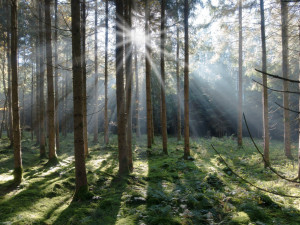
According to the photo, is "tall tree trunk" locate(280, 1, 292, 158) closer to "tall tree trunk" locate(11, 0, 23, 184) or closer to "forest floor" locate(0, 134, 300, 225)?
"forest floor" locate(0, 134, 300, 225)

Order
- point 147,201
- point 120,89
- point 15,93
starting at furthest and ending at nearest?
point 120,89
point 15,93
point 147,201

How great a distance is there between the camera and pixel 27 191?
207 inches

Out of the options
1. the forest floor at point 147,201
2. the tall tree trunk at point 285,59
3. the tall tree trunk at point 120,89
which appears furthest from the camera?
the tall tree trunk at point 285,59

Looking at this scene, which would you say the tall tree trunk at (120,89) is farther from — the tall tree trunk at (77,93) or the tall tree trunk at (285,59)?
the tall tree trunk at (285,59)

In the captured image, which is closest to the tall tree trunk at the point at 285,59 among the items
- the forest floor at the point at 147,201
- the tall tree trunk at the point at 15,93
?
the forest floor at the point at 147,201

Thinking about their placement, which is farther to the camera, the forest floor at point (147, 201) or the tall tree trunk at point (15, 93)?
the tall tree trunk at point (15, 93)

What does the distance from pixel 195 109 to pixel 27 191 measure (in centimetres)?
2765

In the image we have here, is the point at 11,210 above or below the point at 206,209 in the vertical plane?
above

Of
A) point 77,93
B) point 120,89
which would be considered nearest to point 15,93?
point 77,93

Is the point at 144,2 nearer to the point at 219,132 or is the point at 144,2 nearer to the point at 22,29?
the point at 22,29

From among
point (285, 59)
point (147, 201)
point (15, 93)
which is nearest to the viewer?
point (147, 201)

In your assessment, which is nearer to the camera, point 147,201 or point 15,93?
point 147,201

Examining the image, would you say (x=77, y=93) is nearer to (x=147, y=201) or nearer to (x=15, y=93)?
(x=15, y=93)

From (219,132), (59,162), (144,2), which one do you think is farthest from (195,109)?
(59,162)
